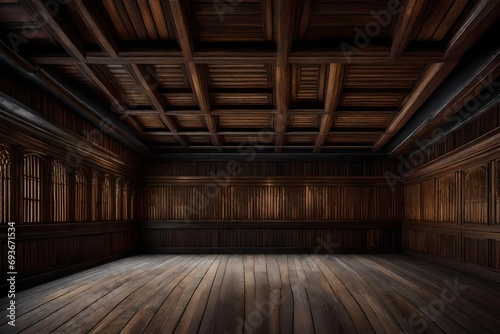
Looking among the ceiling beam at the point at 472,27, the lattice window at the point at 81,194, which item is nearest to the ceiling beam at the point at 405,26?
the ceiling beam at the point at 472,27

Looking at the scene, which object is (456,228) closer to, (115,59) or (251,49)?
(251,49)

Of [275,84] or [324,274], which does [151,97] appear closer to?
[275,84]

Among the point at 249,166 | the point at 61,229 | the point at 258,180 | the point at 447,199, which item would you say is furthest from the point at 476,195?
the point at 61,229

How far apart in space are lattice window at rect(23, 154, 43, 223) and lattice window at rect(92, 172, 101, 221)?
1.80m

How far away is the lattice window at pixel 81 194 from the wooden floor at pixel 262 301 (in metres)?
1.16

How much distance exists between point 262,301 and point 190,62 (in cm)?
322

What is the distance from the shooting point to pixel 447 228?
24.1 ft

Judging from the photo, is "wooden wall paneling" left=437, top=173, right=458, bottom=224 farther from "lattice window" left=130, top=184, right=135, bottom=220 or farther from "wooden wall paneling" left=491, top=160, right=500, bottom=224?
"lattice window" left=130, top=184, right=135, bottom=220

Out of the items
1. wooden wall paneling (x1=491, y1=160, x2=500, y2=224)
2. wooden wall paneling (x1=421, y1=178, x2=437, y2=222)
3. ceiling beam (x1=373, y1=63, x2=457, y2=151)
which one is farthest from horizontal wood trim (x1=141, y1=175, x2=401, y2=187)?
wooden wall paneling (x1=491, y1=160, x2=500, y2=224)

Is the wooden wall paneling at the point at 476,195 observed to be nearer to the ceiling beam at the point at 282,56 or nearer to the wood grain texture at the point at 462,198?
the wood grain texture at the point at 462,198

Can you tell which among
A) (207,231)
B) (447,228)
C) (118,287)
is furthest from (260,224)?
(118,287)

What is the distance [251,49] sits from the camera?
14.2 feet

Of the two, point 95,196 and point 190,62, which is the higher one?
point 190,62

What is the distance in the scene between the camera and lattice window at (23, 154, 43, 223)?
523 cm
